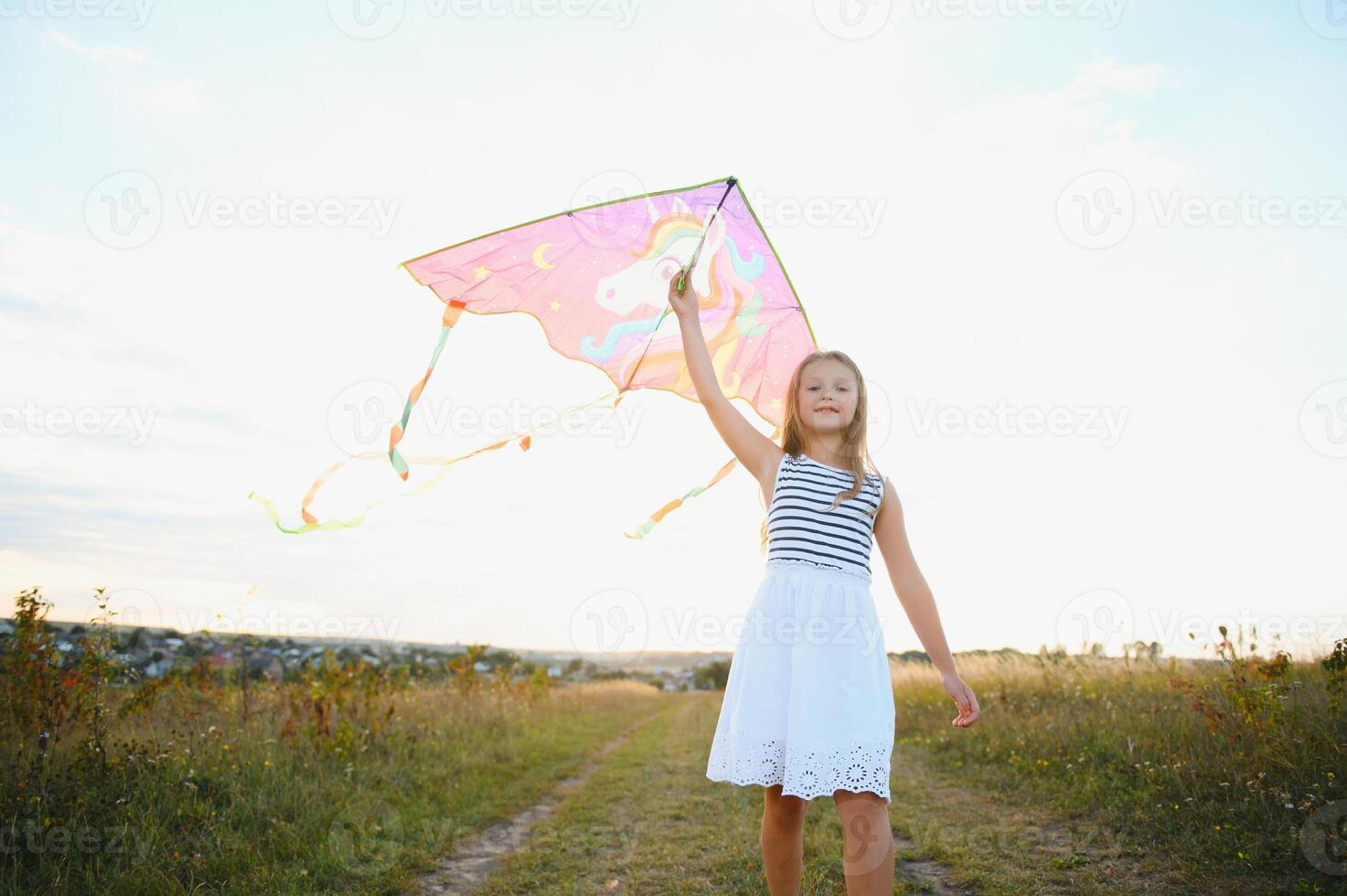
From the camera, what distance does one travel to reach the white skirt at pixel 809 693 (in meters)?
2.62

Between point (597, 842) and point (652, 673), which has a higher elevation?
point (597, 842)

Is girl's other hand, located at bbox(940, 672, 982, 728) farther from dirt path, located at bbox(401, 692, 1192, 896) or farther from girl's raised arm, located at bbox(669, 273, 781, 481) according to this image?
dirt path, located at bbox(401, 692, 1192, 896)

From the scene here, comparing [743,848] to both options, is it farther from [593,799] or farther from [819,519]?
[819,519]

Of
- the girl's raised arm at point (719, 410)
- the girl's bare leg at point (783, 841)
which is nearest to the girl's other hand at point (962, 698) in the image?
the girl's bare leg at point (783, 841)

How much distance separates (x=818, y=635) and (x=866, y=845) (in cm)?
66

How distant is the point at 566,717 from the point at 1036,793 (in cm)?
805

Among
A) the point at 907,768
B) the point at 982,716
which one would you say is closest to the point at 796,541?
the point at 907,768

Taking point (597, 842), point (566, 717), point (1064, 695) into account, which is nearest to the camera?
point (597, 842)

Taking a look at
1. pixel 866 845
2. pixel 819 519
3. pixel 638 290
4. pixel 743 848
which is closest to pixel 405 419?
pixel 638 290

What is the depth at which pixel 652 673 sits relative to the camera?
36.9 meters

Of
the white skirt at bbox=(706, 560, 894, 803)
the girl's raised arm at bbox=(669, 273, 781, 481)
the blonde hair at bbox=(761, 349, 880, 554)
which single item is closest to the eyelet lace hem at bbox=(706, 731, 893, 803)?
the white skirt at bbox=(706, 560, 894, 803)

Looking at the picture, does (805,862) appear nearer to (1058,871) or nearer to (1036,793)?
(1058,871)

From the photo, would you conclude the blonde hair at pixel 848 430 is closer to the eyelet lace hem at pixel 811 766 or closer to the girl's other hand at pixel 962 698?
the girl's other hand at pixel 962 698

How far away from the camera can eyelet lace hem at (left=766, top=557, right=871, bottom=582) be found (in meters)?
2.90
